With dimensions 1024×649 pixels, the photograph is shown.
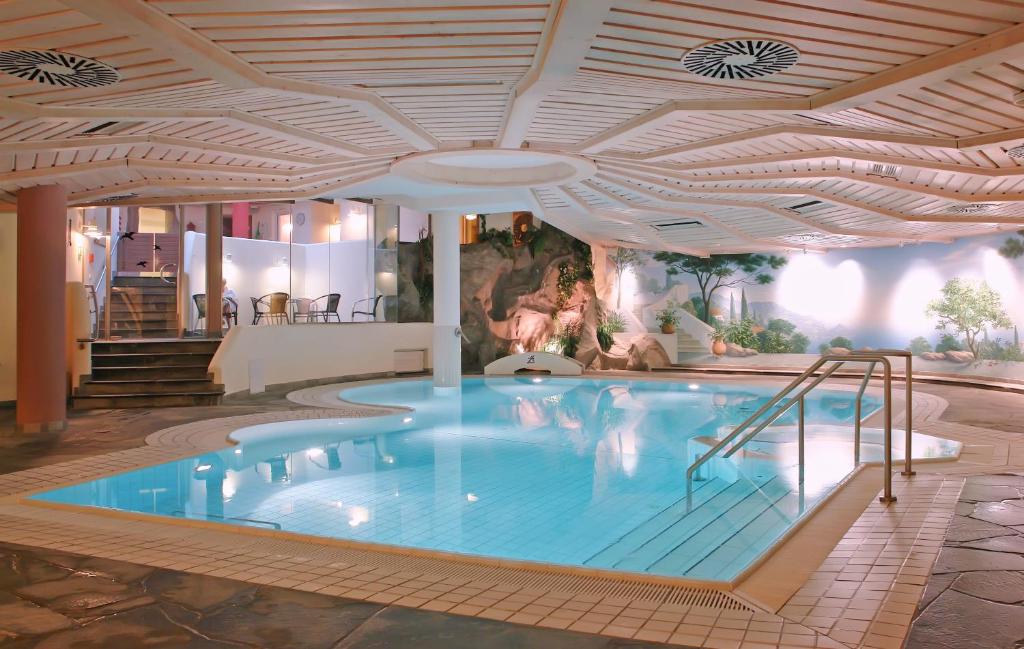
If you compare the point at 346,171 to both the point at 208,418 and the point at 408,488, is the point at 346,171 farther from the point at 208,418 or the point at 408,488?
the point at 408,488

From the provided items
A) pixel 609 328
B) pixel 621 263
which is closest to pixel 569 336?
pixel 609 328

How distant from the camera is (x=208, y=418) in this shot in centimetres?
986

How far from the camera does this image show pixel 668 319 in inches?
817

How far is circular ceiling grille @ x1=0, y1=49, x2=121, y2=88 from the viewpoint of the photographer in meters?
4.65

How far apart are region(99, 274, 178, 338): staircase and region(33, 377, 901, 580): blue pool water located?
27.3 ft

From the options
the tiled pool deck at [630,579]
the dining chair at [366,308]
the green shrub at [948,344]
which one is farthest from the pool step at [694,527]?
the green shrub at [948,344]

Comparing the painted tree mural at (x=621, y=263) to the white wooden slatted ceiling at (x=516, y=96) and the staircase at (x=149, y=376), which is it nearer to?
the white wooden slatted ceiling at (x=516, y=96)

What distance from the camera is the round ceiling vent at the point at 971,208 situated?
1113 centimetres

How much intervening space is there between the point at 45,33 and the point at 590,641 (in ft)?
15.1

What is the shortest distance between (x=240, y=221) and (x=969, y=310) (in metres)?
18.6

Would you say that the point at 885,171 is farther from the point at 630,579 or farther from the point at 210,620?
the point at 210,620

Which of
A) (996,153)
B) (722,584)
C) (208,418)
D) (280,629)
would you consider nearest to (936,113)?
(996,153)

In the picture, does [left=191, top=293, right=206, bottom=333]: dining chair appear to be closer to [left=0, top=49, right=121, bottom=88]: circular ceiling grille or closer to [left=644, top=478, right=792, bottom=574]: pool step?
[left=0, top=49, right=121, bottom=88]: circular ceiling grille

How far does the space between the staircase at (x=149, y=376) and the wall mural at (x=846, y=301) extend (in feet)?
40.2
